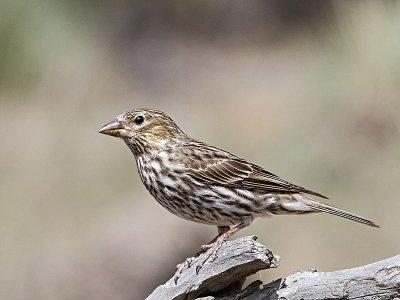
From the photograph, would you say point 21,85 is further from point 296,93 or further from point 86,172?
point 296,93

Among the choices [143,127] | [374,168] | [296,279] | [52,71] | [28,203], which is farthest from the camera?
[52,71]

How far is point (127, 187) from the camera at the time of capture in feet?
43.2

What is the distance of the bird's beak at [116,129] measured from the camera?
8.23 m

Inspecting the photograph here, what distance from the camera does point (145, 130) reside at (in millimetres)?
8398

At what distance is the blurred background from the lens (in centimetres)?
1208

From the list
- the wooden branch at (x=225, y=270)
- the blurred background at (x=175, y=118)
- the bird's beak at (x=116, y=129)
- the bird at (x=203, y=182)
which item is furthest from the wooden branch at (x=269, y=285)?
the blurred background at (x=175, y=118)

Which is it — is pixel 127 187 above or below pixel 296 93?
below

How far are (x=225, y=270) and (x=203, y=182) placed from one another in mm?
1073

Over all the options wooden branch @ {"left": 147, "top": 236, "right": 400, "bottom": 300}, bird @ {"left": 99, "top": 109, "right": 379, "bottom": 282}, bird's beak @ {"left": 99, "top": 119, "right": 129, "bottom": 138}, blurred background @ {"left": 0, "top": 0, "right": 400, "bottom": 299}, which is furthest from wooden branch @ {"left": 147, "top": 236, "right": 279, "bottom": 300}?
blurred background @ {"left": 0, "top": 0, "right": 400, "bottom": 299}

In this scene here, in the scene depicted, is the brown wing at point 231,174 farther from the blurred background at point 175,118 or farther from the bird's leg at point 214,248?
the blurred background at point 175,118

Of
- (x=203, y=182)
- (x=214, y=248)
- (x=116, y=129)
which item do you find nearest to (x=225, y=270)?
(x=214, y=248)

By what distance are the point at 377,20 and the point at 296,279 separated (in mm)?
7425

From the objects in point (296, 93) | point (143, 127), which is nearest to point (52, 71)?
point (296, 93)

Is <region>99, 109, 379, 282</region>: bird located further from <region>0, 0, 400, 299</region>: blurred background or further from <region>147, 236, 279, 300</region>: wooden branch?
<region>0, 0, 400, 299</region>: blurred background
